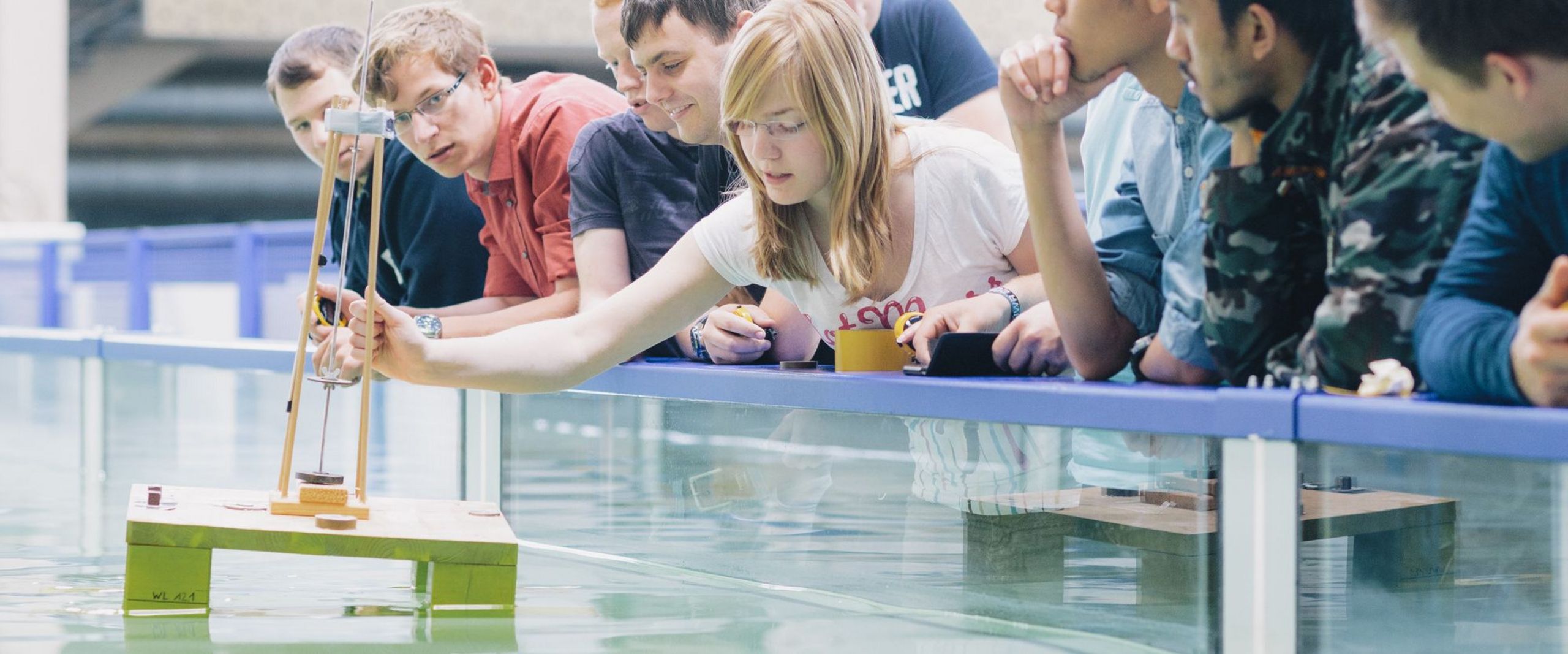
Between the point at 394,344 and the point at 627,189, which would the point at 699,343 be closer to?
the point at 627,189

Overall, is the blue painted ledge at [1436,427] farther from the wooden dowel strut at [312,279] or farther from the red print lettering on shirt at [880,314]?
the wooden dowel strut at [312,279]

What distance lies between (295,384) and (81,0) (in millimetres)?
16919

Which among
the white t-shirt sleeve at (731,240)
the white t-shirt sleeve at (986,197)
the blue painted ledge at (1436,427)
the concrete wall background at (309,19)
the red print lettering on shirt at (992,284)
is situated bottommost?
the blue painted ledge at (1436,427)

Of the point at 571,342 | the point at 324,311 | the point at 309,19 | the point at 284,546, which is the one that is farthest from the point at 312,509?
the point at 309,19

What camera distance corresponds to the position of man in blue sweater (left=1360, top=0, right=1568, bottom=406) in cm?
135

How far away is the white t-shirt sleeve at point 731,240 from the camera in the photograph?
95.3 inches

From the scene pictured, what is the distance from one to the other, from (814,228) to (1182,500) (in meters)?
0.87

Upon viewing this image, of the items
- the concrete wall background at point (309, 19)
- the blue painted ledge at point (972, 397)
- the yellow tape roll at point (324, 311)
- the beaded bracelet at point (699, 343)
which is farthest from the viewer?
the concrete wall background at point (309, 19)

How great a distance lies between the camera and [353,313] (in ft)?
7.26

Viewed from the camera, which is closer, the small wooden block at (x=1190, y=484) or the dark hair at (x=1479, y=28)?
the dark hair at (x=1479, y=28)

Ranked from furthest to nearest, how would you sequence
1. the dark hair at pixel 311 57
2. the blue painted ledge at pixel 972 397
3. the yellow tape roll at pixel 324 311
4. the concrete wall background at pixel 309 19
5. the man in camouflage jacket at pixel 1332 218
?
1. the concrete wall background at pixel 309 19
2. the dark hair at pixel 311 57
3. the yellow tape roll at pixel 324 311
4. the blue painted ledge at pixel 972 397
5. the man in camouflage jacket at pixel 1332 218

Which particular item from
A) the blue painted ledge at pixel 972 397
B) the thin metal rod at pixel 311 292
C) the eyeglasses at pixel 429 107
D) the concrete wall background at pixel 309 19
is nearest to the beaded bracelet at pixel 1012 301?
the blue painted ledge at pixel 972 397

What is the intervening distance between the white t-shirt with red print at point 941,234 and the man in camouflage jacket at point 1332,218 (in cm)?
68

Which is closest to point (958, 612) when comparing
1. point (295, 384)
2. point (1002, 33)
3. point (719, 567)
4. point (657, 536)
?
point (719, 567)
